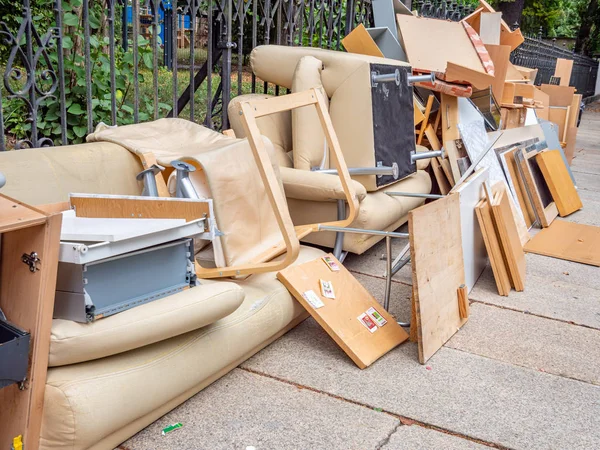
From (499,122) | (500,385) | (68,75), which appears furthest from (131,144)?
(499,122)

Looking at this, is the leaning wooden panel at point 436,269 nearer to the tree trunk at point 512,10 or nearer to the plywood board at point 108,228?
the plywood board at point 108,228

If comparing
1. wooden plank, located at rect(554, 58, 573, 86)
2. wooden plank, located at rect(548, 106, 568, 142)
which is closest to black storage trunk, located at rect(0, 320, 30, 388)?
wooden plank, located at rect(548, 106, 568, 142)

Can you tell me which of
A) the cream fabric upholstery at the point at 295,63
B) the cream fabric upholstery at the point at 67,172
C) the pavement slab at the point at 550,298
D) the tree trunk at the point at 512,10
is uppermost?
the tree trunk at the point at 512,10

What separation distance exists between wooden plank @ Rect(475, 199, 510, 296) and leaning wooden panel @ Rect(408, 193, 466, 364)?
0.43 metres

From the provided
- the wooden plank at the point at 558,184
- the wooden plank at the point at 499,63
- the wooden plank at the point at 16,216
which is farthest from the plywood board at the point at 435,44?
the wooden plank at the point at 16,216

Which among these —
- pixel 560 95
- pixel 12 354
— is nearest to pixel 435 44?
pixel 560 95

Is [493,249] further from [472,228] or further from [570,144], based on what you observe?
[570,144]

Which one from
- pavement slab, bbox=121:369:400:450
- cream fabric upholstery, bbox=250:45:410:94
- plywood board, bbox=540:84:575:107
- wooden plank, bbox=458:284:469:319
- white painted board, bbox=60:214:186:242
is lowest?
pavement slab, bbox=121:369:400:450

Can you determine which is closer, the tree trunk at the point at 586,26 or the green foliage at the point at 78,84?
the green foliage at the point at 78,84

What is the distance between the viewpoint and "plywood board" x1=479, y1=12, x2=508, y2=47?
6.99 metres

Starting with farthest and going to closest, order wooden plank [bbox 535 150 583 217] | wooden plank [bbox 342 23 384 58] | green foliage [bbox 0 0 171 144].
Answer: wooden plank [bbox 535 150 583 217] < wooden plank [bbox 342 23 384 58] < green foliage [bbox 0 0 171 144]

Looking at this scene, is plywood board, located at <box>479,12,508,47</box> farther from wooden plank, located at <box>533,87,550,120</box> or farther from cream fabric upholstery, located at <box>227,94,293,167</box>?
cream fabric upholstery, located at <box>227,94,293,167</box>

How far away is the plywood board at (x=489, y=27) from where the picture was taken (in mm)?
6992

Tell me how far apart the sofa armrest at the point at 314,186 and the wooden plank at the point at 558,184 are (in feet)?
9.48
